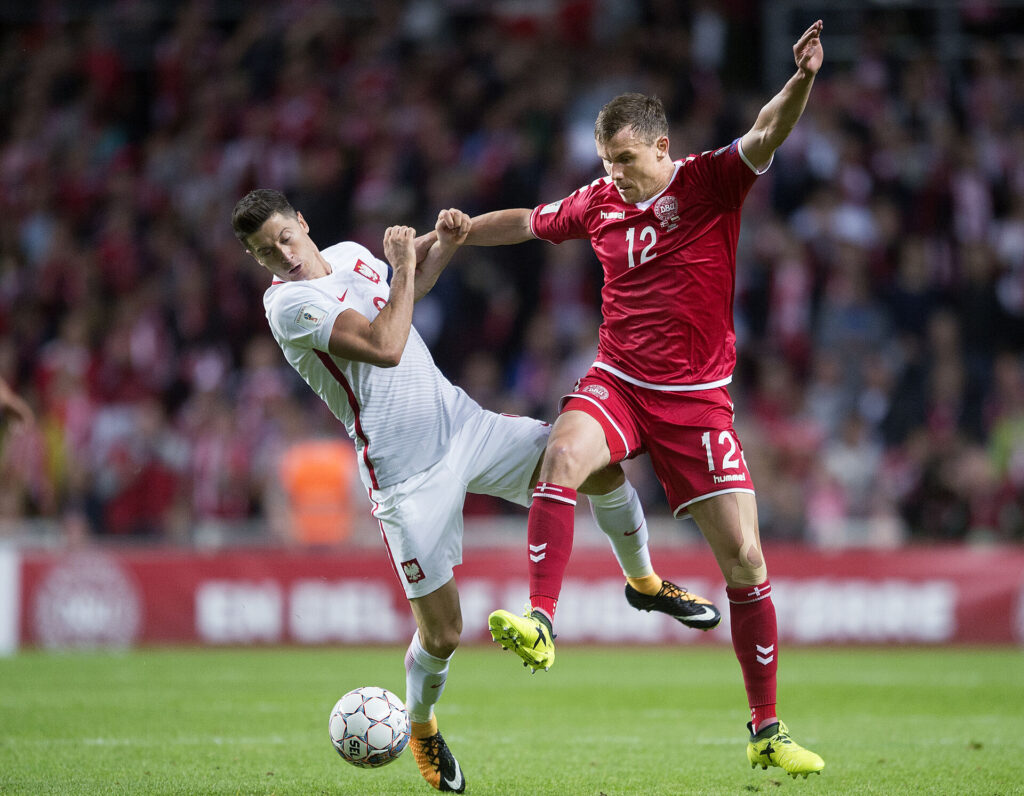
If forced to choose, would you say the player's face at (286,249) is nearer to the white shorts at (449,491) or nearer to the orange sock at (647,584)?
the white shorts at (449,491)

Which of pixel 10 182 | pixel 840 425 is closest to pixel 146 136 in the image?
pixel 10 182

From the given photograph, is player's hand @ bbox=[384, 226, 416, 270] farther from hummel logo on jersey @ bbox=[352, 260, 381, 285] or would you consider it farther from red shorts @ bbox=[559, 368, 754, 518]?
red shorts @ bbox=[559, 368, 754, 518]

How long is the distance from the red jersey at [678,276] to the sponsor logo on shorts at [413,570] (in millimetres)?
1225

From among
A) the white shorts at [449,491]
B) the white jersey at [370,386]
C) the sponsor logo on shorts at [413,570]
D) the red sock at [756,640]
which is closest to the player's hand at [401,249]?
the white jersey at [370,386]

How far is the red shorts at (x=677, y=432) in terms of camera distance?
5984 mm

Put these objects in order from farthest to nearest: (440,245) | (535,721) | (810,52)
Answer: (535,721) < (440,245) < (810,52)

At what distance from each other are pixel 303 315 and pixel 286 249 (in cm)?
37

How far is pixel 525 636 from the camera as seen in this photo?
5.19 metres

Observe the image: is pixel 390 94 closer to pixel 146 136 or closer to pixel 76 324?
pixel 146 136

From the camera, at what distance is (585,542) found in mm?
12828

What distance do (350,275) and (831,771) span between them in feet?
10.7

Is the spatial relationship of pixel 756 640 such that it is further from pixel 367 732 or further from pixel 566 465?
pixel 367 732

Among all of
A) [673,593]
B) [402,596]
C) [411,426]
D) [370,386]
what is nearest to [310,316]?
[370,386]

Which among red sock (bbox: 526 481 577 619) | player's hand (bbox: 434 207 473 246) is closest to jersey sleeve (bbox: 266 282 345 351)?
player's hand (bbox: 434 207 473 246)
